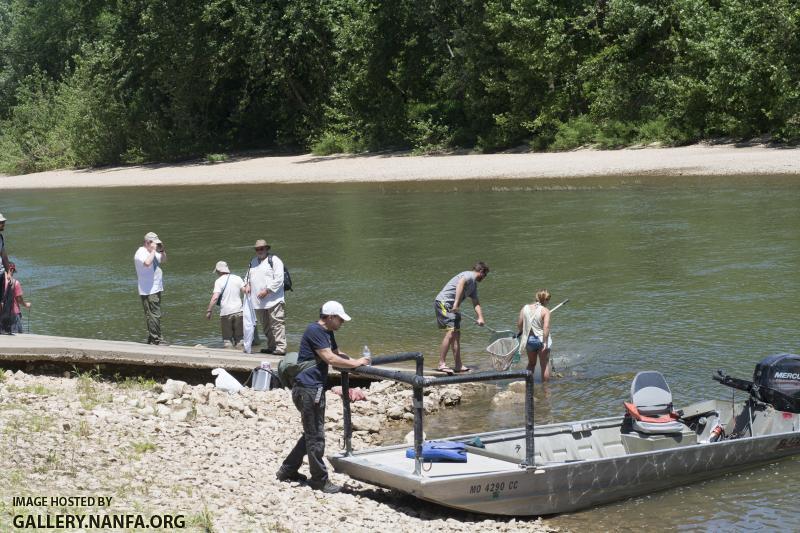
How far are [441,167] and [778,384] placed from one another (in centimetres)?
3500

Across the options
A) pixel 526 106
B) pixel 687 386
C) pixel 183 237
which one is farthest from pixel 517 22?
pixel 687 386

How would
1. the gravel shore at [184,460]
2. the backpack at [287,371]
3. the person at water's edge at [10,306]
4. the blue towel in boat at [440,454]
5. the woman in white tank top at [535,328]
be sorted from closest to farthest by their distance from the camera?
the gravel shore at [184,460] → the blue towel in boat at [440,454] → the backpack at [287,371] → the woman in white tank top at [535,328] → the person at water's edge at [10,306]

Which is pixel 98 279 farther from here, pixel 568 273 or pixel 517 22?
pixel 517 22

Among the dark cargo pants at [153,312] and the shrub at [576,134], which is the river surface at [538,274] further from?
the shrub at [576,134]

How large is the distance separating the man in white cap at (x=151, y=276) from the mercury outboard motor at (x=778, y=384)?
8.19 m

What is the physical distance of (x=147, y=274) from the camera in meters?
15.3

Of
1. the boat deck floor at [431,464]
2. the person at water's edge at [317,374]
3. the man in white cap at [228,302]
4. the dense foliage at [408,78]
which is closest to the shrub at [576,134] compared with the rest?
the dense foliage at [408,78]

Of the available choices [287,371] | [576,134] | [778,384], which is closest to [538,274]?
[287,371]

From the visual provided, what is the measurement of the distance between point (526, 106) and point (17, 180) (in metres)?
33.7

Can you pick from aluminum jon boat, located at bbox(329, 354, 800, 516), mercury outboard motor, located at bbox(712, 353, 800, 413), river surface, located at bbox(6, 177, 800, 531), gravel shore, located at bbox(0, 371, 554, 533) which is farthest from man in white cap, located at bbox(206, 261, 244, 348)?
mercury outboard motor, located at bbox(712, 353, 800, 413)

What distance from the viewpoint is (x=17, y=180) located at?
6438 centimetres

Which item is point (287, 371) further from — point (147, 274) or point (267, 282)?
point (147, 274)

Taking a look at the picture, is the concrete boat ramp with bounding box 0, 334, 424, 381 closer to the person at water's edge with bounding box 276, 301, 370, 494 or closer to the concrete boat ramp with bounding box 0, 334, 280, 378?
the concrete boat ramp with bounding box 0, 334, 280, 378

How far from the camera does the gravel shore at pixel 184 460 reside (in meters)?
8.11
